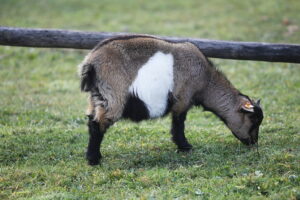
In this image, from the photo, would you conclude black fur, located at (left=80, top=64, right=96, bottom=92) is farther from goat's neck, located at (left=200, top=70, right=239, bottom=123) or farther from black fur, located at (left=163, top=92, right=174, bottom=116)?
goat's neck, located at (left=200, top=70, right=239, bottom=123)

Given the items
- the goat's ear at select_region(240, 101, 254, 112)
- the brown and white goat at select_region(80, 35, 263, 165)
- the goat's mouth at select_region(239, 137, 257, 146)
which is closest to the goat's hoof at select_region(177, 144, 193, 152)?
the brown and white goat at select_region(80, 35, 263, 165)

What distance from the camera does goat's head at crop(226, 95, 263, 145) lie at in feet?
23.0

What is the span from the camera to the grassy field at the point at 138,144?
5625 millimetres

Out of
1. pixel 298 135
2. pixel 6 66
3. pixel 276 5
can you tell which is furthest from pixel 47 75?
pixel 276 5

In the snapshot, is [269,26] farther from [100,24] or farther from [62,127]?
[62,127]

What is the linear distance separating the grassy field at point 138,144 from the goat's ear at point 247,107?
0.63 meters

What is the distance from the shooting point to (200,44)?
795cm

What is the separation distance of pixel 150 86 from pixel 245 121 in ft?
5.94

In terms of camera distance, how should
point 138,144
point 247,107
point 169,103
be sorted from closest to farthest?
1. point 169,103
2. point 247,107
3. point 138,144

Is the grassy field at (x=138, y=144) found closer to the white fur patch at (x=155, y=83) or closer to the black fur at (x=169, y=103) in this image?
the black fur at (x=169, y=103)

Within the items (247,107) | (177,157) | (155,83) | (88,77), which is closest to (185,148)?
(177,157)

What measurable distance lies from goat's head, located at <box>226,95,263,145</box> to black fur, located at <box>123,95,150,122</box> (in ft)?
5.07

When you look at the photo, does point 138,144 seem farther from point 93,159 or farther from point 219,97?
point 219,97

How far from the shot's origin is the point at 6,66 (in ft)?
42.2
